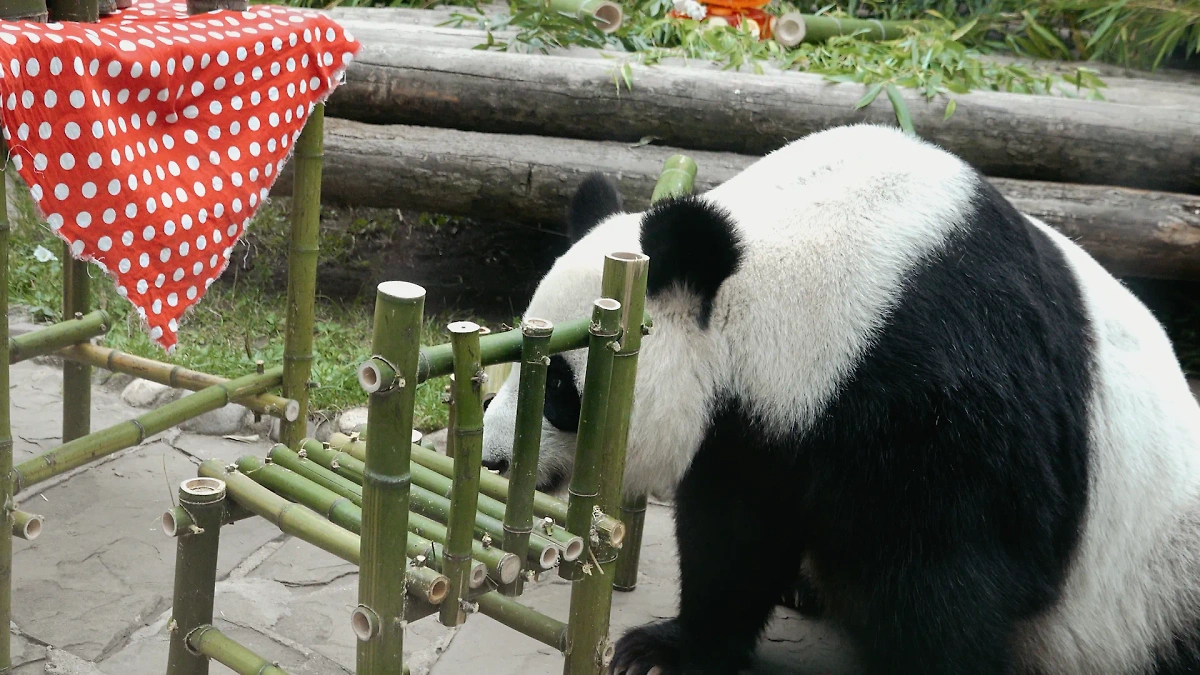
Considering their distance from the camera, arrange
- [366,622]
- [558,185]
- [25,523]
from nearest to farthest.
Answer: [366,622], [25,523], [558,185]

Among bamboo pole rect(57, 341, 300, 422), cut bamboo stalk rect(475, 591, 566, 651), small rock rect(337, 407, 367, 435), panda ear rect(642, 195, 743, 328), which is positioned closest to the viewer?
panda ear rect(642, 195, 743, 328)

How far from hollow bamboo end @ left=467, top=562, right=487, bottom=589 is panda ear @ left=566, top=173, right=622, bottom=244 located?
929 mm

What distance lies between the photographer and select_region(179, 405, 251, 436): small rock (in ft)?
11.8

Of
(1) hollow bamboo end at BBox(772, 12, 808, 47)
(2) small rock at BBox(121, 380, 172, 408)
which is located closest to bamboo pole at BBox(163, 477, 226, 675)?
(2) small rock at BBox(121, 380, 172, 408)

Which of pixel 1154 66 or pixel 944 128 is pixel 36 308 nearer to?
pixel 944 128

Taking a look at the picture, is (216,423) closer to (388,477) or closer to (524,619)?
(524,619)

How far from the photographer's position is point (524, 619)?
2.06 m

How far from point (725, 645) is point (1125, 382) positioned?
1.04 m

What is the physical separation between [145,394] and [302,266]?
1.12 meters

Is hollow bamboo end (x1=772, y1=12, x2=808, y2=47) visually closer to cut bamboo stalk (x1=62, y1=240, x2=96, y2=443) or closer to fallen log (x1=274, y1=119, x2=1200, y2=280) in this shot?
fallen log (x1=274, y1=119, x2=1200, y2=280)

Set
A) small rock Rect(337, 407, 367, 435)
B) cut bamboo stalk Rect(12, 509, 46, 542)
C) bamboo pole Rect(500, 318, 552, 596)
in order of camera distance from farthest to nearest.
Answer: small rock Rect(337, 407, 367, 435)
cut bamboo stalk Rect(12, 509, 46, 542)
bamboo pole Rect(500, 318, 552, 596)

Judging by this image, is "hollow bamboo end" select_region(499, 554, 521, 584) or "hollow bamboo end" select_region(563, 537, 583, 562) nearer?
"hollow bamboo end" select_region(499, 554, 521, 584)

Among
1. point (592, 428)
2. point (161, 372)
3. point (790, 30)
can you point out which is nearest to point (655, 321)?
point (592, 428)

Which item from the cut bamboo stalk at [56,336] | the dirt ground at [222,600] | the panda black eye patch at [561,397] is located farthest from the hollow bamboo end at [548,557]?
the cut bamboo stalk at [56,336]
